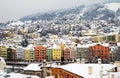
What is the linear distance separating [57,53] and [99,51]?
16.0ft

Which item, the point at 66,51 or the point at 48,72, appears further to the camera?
the point at 66,51

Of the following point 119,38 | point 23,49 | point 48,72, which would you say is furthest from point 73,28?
point 48,72

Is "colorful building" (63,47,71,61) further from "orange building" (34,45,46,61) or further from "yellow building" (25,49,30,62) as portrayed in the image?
"yellow building" (25,49,30,62)

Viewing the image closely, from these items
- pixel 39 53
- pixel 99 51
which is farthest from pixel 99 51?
pixel 39 53

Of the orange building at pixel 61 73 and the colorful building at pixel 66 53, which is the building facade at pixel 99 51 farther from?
the orange building at pixel 61 73

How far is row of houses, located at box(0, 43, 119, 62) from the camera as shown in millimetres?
48809

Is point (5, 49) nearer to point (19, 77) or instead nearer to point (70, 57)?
point (70, 57)

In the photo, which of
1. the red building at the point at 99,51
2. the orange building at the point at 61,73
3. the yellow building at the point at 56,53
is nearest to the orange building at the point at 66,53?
the yellow building at the point at 56,53

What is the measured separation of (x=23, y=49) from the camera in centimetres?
5172

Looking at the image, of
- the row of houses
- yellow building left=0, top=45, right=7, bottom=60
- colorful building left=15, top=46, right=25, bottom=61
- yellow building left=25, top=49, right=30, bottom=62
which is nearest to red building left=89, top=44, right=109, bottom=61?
the row of houses

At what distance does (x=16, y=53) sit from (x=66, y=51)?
6145mm

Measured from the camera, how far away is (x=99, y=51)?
4872 centimetres

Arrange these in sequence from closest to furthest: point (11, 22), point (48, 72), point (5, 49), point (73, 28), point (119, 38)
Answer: point (48, 72) → point (5, 49) → point (119, 38) → point (73, 28) → point (11, 22)

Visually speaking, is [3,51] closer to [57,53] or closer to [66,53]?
[57,53]
